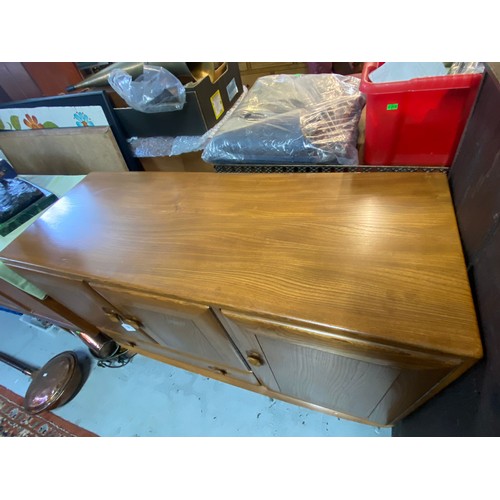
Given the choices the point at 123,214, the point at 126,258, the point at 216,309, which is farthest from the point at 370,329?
the point at 123,214

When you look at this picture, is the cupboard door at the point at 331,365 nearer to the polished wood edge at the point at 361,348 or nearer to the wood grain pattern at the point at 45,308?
the polished wood edge at the point at 361,348

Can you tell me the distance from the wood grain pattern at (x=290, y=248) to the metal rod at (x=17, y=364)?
2.78 feet

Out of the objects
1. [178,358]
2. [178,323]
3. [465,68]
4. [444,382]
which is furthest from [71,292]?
[465,68]

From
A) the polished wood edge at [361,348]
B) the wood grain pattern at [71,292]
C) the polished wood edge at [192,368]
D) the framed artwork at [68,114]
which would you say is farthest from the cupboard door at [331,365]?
the framed artwork at [68,114]

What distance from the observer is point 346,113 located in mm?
658

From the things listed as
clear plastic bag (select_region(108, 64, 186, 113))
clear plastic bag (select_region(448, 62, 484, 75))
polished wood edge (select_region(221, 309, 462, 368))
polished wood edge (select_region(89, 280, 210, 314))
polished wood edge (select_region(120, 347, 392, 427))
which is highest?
clear plastic bag (select_region(108, 64, 186, 113))

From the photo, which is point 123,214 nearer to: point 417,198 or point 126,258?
point 126,258

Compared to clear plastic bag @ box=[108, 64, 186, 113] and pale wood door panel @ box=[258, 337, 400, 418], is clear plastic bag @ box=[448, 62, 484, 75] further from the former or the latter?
clear plastic bag @ box=[108, 64, 186, 113]

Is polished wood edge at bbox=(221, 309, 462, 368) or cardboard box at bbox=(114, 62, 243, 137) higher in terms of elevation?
cardboard box at bbox=(114, 62, 243, 137)

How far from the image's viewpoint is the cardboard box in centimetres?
78

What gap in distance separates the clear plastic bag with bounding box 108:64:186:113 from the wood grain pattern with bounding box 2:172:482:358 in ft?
0.71

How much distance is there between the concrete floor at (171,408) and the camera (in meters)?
0.94

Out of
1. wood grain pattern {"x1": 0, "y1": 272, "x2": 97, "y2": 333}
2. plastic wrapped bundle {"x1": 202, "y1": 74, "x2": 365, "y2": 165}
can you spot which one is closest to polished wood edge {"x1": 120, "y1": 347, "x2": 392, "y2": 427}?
wood grain pattern {"x1": 0, "y1": 272, "x2": 97, "y2": 333}

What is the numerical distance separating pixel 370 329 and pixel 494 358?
0.15 m
